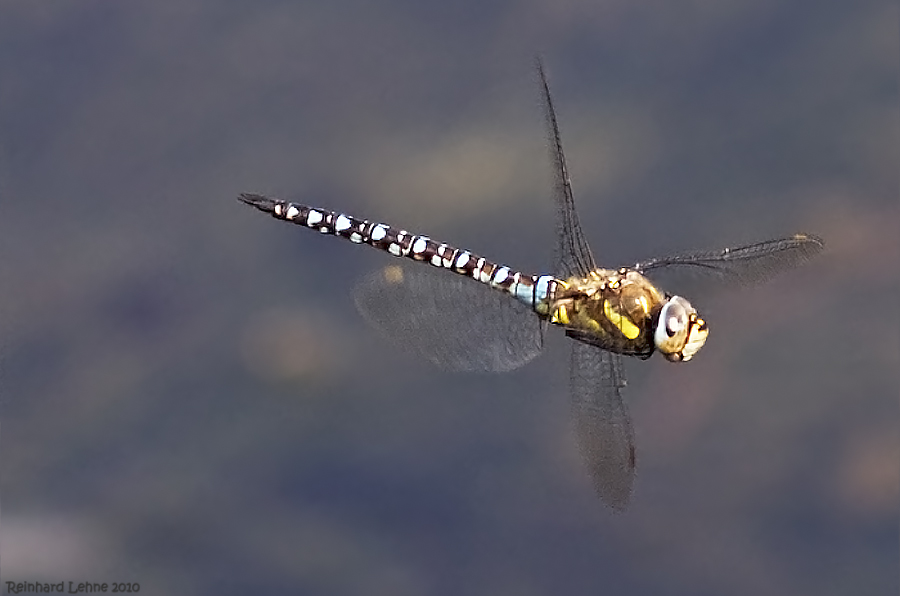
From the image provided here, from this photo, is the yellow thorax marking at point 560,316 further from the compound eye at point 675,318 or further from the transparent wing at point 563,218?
the compound eye at point 675,318

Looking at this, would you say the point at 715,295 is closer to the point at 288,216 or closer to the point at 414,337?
the point at 414,337

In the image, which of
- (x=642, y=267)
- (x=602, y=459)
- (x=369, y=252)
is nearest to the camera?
(x=602, y=459)

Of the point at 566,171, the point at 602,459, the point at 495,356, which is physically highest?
the point at 566,171

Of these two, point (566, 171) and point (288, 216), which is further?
point (288, 216)

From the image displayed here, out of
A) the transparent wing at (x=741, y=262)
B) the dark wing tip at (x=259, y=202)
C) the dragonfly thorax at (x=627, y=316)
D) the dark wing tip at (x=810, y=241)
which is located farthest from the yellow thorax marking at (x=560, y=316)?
the dark wing tip at (x=259, y=202)

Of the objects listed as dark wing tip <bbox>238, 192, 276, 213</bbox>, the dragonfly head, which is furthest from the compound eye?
dark wing tip <bbox>238, 192, 276, 213</bbox>

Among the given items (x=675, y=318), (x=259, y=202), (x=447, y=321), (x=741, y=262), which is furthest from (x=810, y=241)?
(x=259, y=202)

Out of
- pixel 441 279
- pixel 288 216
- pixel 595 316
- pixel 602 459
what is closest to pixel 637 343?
pixel 595 316

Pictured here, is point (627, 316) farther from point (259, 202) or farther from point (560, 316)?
point (259, 202)
